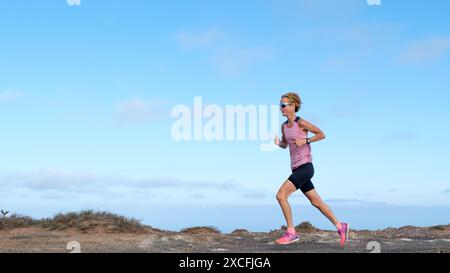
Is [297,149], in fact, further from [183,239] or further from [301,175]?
[183,239]

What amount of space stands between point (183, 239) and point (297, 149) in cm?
506

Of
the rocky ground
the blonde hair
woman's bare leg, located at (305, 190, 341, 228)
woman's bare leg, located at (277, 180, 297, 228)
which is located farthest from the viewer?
the rocky ground

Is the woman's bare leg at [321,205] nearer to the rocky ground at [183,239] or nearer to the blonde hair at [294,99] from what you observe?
the rocky ground at [183,239]

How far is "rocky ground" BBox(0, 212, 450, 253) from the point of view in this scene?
12.8 metres

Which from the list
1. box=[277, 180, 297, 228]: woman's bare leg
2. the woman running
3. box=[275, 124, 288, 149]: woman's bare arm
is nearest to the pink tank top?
the woman running

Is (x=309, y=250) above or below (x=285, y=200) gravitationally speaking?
below

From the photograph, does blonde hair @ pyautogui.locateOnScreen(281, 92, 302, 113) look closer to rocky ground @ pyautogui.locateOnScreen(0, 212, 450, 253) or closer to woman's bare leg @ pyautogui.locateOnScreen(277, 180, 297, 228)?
woman's bare leg @ pyautogui.locateOnScreen(277, 180, 297, 228)

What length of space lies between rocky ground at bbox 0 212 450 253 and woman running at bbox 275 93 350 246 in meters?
0.88

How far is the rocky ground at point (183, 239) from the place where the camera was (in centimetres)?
1276

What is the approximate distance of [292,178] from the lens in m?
11.5
